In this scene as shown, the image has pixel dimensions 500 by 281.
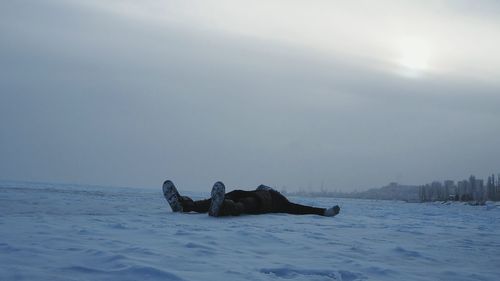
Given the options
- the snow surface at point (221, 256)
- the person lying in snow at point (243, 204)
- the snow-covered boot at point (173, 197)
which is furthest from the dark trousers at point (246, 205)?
the snow surface at point (221, 256)

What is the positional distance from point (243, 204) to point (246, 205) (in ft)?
0.49

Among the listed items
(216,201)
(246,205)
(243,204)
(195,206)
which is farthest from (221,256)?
(195,206)

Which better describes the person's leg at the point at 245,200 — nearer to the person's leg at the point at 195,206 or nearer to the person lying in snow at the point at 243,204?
the person lying in snow at the point at 243,204

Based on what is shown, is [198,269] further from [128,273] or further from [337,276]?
[337,276]

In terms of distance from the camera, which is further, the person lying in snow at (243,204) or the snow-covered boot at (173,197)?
the snow-covered boot at (173,197)

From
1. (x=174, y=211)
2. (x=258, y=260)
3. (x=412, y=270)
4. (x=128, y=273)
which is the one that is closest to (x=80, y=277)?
(x=128, y=273)

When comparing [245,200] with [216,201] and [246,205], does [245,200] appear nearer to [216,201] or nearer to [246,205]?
[246,205]

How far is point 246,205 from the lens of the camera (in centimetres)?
995

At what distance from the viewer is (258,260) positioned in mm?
3848

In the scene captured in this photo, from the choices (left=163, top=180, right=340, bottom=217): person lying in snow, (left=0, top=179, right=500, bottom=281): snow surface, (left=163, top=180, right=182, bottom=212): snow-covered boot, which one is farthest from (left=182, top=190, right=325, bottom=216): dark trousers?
(left=0, top=179, right=500, bottom=281): snow surface

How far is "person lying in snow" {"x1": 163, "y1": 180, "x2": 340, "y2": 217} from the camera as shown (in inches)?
370

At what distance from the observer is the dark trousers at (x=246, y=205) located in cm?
939

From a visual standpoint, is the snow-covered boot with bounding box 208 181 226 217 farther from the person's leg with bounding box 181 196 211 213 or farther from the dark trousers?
the person's leg with bounding box 181 196 211 213

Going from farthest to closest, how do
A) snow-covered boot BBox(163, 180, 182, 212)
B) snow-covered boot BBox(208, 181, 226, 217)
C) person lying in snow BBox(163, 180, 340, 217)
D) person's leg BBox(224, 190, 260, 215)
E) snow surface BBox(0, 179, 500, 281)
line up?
snow-covered boot BBox(163, 180, 182, 212) → person's leg BBox(224, 190, 260, 215) → person lying in snow BBox(163, 180, 340, 217) → snow-covered boot BBox(208, 181, 226, 217) → snow surface BBox(0, 179, 500, 281)
